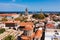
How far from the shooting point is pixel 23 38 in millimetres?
18406

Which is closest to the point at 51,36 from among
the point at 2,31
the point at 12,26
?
the point at 2,31

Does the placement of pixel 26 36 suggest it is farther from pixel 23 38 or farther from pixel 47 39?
pixel 47 39

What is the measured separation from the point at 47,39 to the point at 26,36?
14.7 ft

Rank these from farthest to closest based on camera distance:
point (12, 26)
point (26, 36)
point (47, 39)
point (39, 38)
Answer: point (12, 26) → point (26, 36) → point (39, 38) → point (47, 39)

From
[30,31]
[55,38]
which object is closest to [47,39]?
[55,38]

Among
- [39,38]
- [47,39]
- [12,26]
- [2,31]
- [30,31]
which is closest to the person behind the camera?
[47,39]

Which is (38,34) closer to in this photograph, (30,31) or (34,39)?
(34,39)

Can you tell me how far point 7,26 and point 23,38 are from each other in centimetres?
1653

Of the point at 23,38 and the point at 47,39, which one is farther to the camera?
the point at 23,38

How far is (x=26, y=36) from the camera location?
19.5 metres

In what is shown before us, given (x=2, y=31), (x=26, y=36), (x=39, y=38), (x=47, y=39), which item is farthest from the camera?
(x=2, y=31)

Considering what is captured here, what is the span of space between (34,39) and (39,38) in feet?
2.01

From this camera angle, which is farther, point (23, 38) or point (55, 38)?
point (23, 38)

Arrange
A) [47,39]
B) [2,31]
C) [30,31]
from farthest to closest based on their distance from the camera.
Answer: [2,31], [30,31], [47,39]
